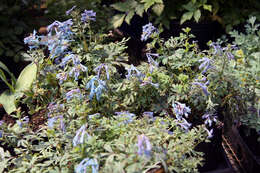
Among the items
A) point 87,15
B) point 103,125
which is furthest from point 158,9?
point 103,125

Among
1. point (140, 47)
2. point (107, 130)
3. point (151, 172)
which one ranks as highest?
point (140, 47)

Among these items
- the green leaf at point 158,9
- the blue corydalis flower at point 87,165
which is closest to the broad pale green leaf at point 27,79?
the blue corydalis flower at point 87,165

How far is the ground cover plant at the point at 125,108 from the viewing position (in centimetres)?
93

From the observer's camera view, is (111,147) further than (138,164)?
Yes

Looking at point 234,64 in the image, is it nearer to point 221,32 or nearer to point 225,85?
point 225,85

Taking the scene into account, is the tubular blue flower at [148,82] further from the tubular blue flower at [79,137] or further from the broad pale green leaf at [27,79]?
the broad pale green leaf at [27,79]

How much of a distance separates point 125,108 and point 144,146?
0.46m

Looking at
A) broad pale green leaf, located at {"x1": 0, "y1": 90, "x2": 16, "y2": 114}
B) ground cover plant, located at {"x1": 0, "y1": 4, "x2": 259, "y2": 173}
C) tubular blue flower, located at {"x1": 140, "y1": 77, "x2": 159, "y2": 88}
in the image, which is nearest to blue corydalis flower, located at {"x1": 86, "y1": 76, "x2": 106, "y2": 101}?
ground cover plant, located at {"x1": 0, "y1": 4, "x2": 259, "y2": 173}

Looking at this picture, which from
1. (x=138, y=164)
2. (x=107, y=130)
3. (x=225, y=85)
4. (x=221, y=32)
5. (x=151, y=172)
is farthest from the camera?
(x=221, y=32)

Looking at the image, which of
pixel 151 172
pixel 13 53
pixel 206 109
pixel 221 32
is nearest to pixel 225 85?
pixel 206 109

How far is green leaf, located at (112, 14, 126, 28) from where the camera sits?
2.18 meters

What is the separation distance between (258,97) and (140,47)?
1.25 metres

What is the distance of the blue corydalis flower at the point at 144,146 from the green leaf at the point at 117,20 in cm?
148

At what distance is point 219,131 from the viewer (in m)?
1.38
